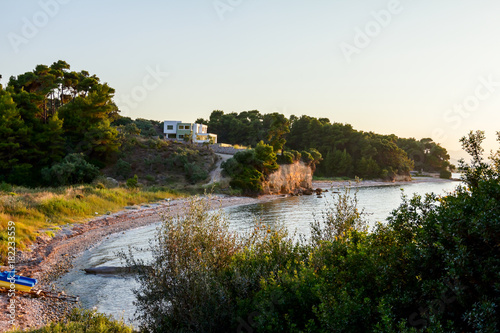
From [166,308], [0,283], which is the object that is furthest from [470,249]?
[0,283]

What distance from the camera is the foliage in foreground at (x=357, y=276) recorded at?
3811mm

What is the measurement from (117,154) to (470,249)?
48.5 metres

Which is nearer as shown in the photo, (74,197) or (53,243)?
(53,243)

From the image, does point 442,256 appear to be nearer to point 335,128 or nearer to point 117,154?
point 117,154

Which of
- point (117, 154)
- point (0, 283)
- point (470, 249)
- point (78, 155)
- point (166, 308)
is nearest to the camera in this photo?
point (470, 249)

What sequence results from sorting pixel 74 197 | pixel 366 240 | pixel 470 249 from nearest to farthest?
pixel 470 249, pixel 366 240, pixel 74 197

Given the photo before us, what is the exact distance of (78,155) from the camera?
4025cm

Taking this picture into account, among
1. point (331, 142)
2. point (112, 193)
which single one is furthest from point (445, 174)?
point (112, 193)

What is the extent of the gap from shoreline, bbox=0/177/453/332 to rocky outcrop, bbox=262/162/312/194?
1892 cm

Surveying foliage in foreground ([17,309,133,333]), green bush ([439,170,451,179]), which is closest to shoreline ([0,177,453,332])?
foliage in foreground ([17,309,133,333])

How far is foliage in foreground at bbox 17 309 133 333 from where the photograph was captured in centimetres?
625

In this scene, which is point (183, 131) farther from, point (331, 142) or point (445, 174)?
point (445, 174)

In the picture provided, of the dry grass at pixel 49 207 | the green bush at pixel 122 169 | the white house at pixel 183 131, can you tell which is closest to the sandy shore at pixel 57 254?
the dry grass at pixel 49 207

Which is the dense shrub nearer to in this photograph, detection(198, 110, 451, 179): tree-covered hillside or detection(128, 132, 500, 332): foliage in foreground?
detection(198, 110, 451, 179): tree-covered hillside
